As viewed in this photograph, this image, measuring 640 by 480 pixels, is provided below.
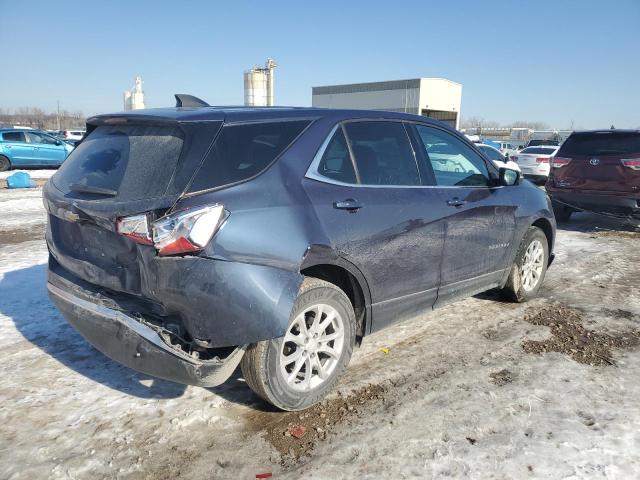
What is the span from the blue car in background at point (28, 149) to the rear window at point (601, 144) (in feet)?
62.7

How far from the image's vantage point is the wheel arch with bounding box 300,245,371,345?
111 inches

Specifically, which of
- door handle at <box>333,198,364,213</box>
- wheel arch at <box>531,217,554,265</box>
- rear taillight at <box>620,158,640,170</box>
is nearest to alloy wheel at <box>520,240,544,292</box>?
wheel arch at <box>531,217,554,265</box>

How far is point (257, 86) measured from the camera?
4862 cm

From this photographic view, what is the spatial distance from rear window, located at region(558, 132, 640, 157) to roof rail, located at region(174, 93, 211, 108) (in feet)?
23.8

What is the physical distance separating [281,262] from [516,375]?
1979 mm

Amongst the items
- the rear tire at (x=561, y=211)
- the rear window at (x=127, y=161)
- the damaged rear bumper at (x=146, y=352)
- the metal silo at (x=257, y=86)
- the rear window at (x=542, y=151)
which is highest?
the metal silo at (x=257, y=86)

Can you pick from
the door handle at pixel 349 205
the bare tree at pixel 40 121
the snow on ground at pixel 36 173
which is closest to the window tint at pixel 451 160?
the door handle at pixel 349 205

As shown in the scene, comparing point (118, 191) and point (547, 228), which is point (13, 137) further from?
point (547, 228)

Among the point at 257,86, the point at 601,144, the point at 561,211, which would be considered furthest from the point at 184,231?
the point at 257,86

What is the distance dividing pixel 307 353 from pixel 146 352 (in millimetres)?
926

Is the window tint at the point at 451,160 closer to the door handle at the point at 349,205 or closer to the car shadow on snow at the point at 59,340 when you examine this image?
the door handle at the point at 349,205

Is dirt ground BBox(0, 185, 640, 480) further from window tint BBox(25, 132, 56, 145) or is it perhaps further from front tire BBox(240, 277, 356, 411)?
window tint BBox(25, 132, 56, 145)

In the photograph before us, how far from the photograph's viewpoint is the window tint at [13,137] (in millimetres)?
19094

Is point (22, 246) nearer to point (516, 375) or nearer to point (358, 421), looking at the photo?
point (358, 421)
